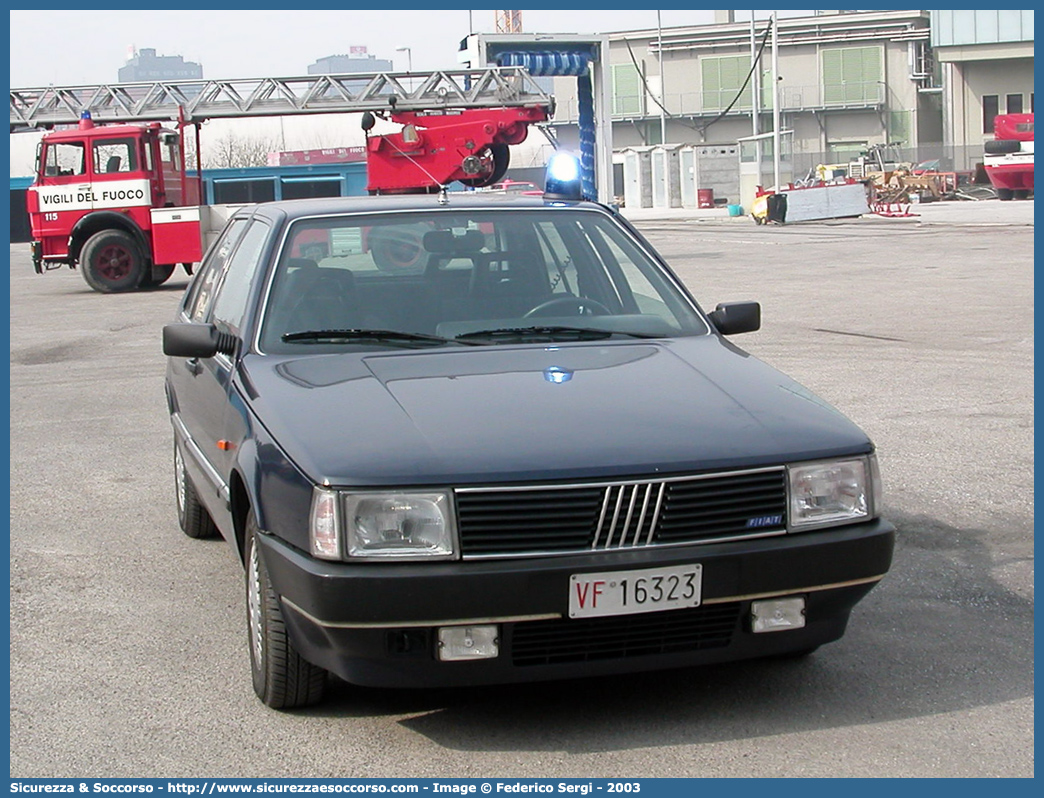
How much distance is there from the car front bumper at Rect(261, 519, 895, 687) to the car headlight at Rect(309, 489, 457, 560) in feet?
0.11

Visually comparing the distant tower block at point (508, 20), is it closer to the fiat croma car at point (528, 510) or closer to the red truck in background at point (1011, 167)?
the red truck in background at point (1011, 167)

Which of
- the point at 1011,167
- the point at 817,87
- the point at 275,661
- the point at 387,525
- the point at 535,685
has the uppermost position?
the point at 817,87

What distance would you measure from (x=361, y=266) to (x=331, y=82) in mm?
25844

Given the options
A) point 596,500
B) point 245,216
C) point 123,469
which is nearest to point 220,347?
point 245,216

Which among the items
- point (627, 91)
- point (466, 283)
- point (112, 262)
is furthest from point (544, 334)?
point (627, 91)

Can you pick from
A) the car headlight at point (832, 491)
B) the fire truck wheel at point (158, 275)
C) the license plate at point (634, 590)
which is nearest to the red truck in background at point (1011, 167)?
the fire truck wheel at point (158, 275)

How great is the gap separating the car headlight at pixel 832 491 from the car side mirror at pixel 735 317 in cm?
138

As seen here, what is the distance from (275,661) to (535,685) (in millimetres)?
789

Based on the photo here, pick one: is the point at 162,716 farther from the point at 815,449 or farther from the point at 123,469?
the point at 123,469

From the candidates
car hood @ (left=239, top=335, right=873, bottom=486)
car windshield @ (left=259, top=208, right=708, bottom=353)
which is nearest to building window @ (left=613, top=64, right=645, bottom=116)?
car windshield @ (left=259, top=208, right=708, bottom=353)

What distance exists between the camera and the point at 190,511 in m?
6.17

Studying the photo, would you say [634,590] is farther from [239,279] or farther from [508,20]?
[508,20]

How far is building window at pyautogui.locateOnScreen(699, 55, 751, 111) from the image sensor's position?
234 ft

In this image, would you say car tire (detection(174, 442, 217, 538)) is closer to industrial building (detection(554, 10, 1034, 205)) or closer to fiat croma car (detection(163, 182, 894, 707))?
fiat croma car (detection(163, 182, 894, 707))
